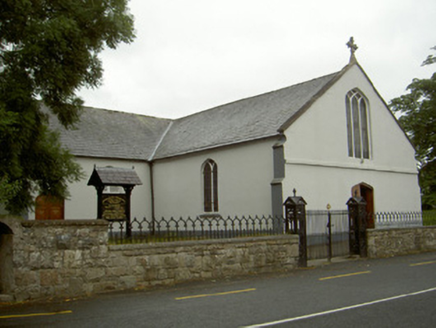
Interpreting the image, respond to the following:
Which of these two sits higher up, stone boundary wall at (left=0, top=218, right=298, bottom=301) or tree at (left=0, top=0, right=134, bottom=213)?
tree at (left=0, top=0, right=134, bottom=213)

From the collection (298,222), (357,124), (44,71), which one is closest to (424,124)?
(357,124)

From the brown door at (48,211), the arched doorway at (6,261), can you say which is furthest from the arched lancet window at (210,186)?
the arched doorway at (6,261)

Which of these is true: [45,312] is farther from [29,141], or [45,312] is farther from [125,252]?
[29,141]

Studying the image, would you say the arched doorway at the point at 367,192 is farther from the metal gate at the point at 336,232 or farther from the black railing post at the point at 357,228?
the black railing post at the point at 357,228

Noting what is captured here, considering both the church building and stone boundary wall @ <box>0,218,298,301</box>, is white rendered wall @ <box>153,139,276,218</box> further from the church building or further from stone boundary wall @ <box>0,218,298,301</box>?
stone boundary wall @ <box>0,218,298,301</box>

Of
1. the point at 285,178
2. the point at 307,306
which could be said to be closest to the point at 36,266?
the point at 307,306

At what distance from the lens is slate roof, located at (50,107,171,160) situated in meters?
24.6

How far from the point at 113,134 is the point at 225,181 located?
8.19 metres

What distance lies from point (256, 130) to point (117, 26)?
9.54m

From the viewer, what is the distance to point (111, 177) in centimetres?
1623

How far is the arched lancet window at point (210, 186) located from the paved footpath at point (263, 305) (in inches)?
431

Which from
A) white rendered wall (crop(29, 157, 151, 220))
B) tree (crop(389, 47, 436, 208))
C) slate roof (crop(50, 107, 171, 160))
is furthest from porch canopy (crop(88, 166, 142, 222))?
tree (crop(389, 47, 436, 208))

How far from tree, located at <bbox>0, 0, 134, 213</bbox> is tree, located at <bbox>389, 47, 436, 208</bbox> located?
2887 cm

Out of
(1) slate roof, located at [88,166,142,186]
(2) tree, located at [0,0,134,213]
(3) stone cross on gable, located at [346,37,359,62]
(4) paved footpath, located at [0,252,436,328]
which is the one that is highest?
(3) stone cross on gable, located at [346,37,359,62]
